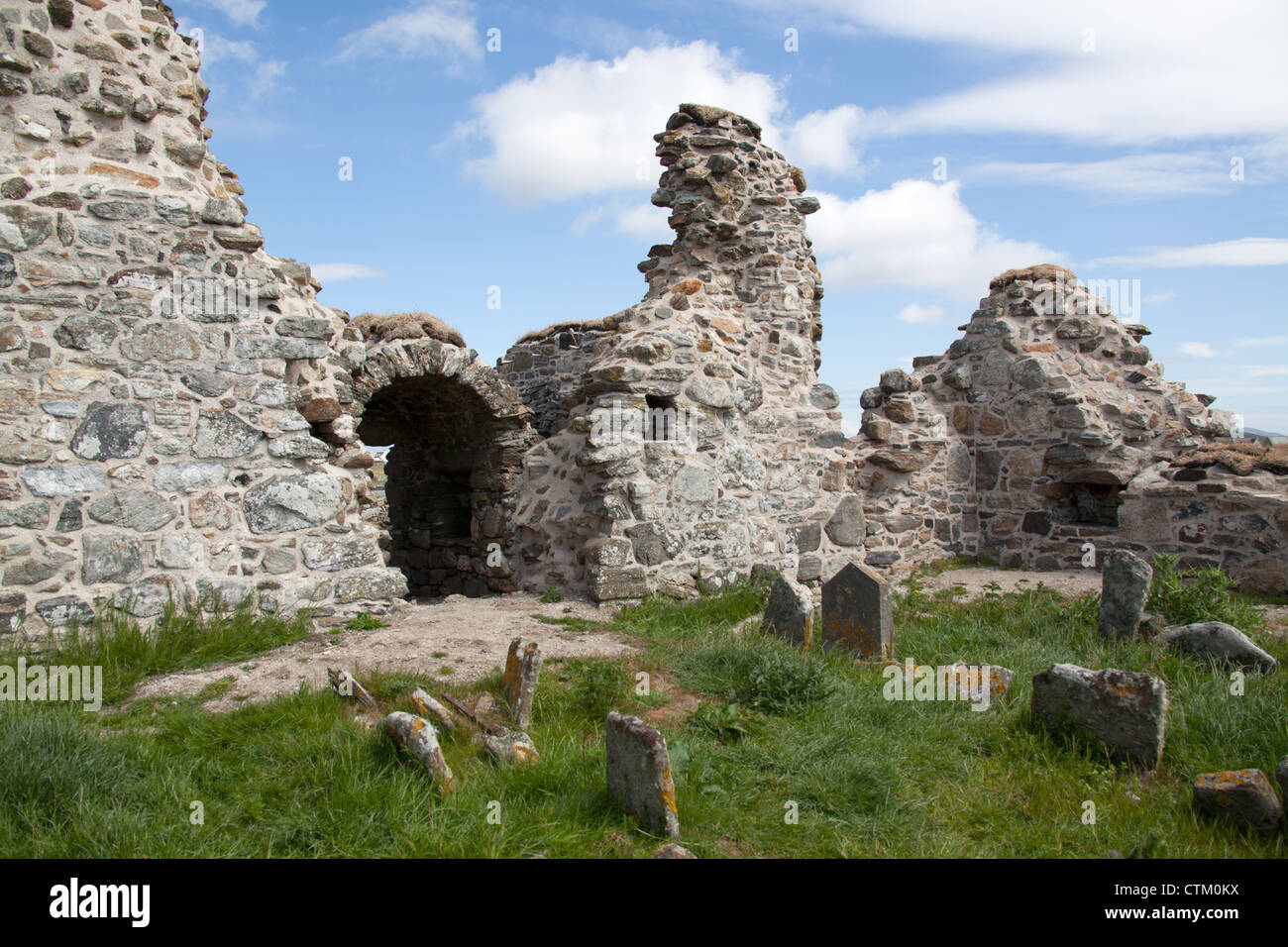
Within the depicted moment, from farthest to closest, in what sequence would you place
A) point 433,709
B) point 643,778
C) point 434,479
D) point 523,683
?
point 434,479, point 523,683, point 433,709, point 643,778

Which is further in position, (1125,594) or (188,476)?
(1125,594)

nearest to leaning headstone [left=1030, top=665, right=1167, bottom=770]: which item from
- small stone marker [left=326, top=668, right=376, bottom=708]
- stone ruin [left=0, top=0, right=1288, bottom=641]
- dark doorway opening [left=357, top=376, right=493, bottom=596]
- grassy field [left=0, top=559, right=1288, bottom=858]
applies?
grassy field [left=0, top=559, right=1288, bottom=858]

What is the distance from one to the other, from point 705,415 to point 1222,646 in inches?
186

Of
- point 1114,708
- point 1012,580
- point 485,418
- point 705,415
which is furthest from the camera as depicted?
point 1012,580

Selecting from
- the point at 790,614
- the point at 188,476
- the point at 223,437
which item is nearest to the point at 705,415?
the point at 790,614

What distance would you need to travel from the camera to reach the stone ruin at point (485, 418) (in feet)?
19.5

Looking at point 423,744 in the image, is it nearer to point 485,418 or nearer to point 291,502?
point 291,502

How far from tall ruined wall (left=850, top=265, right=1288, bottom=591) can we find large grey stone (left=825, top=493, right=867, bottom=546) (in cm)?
37

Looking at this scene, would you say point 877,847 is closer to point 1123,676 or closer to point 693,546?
point 1123,676

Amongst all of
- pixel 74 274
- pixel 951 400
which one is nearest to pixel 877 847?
pixel 74 274

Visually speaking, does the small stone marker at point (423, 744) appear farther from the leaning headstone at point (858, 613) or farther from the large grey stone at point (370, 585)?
the leaning headstone at point (858, 613)

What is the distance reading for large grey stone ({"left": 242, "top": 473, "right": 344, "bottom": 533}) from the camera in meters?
6.54

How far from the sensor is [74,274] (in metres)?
5.96

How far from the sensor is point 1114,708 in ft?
14.4
